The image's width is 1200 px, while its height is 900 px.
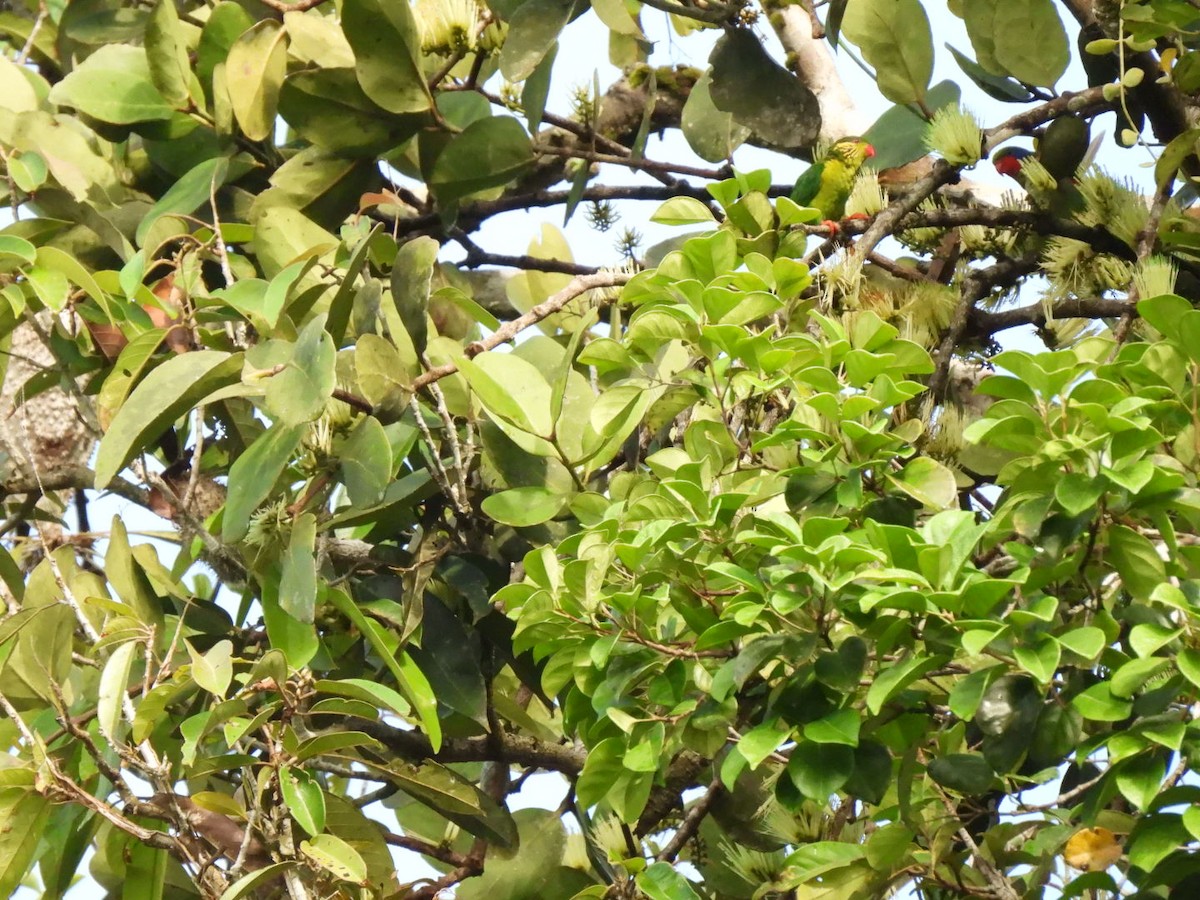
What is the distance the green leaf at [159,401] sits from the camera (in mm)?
830

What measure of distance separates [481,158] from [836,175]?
373mm

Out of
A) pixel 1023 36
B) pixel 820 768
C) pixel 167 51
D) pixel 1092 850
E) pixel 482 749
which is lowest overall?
pixel 482 749

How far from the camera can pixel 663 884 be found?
750 mm

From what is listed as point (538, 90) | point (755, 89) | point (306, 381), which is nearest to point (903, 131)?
point (755, 89)

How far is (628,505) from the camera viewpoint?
766mm

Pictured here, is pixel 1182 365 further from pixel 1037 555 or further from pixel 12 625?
pixel 12 625

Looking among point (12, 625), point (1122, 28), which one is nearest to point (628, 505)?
point (12, 625)

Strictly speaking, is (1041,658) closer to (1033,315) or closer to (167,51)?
(1033,315)

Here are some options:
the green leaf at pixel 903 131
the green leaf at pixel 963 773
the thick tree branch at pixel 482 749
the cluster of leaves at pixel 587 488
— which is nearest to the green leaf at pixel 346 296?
the cluster of leaves at pixel 587 488

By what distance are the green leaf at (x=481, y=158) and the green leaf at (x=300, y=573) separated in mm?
449

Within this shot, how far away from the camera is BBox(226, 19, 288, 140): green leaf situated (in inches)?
43.6

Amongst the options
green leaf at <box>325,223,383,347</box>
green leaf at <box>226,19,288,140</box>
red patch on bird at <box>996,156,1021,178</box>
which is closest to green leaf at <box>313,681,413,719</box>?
green leaf at <box>325,223,383,347</box>

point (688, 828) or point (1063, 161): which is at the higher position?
point (1063, 161)

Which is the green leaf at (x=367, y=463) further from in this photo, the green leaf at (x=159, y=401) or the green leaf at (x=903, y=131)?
the green leaf at (x=903, y=131)
